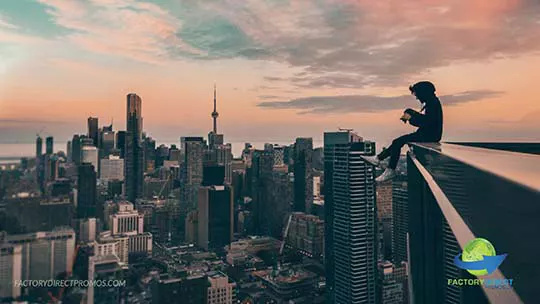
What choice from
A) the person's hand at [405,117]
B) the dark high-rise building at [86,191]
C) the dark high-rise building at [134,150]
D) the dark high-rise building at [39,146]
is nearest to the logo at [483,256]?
the person's hand at [405,117]

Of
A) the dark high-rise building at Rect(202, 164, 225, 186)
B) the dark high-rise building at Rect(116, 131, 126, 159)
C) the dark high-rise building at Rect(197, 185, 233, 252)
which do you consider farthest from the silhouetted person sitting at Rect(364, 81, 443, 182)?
the dark high-rise building at Rect(202, 164, 225, 186)

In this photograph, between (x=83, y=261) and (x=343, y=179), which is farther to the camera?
(x=343, y=179)

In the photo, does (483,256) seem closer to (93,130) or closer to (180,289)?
(180,289)

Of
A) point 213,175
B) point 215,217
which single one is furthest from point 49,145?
point 213,175

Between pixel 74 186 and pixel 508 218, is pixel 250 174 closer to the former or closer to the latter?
pixel 74 186

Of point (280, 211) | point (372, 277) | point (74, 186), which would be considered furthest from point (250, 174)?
point (74, 186)

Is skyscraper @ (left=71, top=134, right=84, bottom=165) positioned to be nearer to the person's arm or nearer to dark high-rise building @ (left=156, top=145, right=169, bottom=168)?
dark high-rise building @ (left=156, top=145, right=169, bottom=168)

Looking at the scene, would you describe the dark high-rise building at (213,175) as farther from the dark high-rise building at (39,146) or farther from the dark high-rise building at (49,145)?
the dark high-rise building at (39,146)

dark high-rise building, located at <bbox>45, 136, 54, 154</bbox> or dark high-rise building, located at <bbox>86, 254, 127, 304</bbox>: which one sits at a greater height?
dark high-rise building, located at <bbox>45, 136, 54, 154</bbox>
